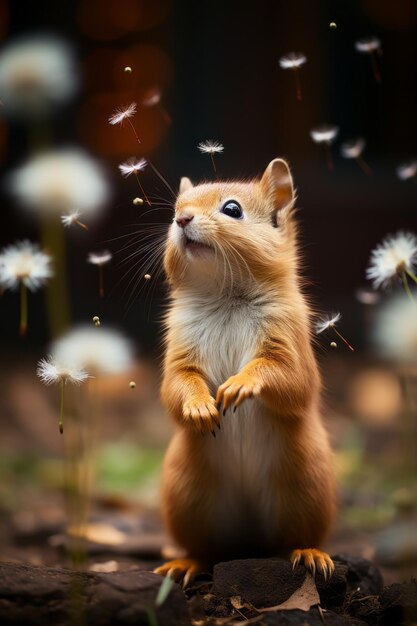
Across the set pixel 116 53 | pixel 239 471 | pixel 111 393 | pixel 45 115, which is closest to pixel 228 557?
pixel 239 471

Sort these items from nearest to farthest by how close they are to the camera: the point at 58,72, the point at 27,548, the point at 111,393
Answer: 1. the point at 58,72
2. the point at 27,548
3. the point at 111,393

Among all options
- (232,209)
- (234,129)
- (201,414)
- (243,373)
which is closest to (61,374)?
(201,414)

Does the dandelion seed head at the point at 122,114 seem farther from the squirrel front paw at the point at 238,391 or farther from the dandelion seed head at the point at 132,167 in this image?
the squirrel front paw at the point at 238,391

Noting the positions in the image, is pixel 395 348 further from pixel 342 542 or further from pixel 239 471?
pixel 342 542

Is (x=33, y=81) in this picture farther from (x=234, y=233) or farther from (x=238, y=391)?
(x=238, y=391)

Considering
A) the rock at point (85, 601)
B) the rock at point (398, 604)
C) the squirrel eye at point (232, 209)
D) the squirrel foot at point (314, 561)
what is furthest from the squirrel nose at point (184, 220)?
the rock at point (398, 604)

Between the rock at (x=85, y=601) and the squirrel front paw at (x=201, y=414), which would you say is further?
the squirrel front paw at (x=201, y=414)

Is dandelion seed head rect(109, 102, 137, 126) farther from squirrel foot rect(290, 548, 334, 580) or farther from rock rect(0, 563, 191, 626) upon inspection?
squirrel foot rect(290, 548, 334, 580)
